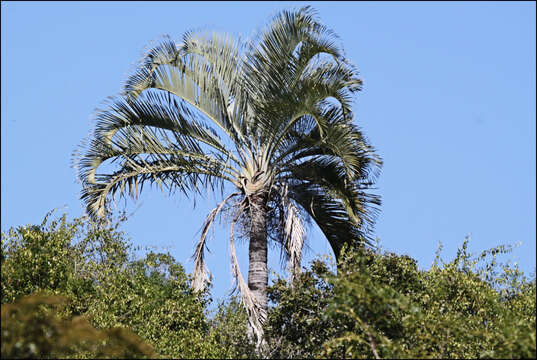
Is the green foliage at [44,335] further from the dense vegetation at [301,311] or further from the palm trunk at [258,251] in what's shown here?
the palm trunk at [258,251]

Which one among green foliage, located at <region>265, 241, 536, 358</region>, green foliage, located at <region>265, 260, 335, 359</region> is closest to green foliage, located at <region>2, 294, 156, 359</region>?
green foliage, located at <region>265, 241, 536, 358</region>

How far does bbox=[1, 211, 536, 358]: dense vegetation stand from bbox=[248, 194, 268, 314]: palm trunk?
0.38 m

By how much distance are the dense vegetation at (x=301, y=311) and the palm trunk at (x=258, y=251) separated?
0.38 m

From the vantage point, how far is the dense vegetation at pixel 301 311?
10055 millimetres

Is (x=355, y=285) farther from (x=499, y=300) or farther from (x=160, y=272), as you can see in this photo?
(x=160, y=272)

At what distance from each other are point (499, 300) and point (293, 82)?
5539mm

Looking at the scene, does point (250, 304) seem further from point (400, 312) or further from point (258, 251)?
point (400, 312)

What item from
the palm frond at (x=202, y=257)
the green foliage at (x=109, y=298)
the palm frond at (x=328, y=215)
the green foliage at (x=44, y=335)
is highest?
the palm frond at (x=328, y=215)

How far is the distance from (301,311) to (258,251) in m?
1.90

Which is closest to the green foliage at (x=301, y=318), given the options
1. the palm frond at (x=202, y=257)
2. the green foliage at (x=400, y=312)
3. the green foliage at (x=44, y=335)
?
the green foliage at (x=400, y=312)

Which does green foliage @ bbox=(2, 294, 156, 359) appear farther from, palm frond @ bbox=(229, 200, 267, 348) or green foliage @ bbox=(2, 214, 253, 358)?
palm frond @ bbox=(229, 200, 267, 348)

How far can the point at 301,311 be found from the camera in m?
13.9

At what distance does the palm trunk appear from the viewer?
14984mm

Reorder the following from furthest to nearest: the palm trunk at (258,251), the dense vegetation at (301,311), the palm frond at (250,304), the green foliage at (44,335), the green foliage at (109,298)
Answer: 1. the palm trunk at (258,251)
2. the palm frond at (250,304)
3. the green foliage at (109,298)
4. the dense vegetation at (301,311)
5. the green foliage at (44,335)
